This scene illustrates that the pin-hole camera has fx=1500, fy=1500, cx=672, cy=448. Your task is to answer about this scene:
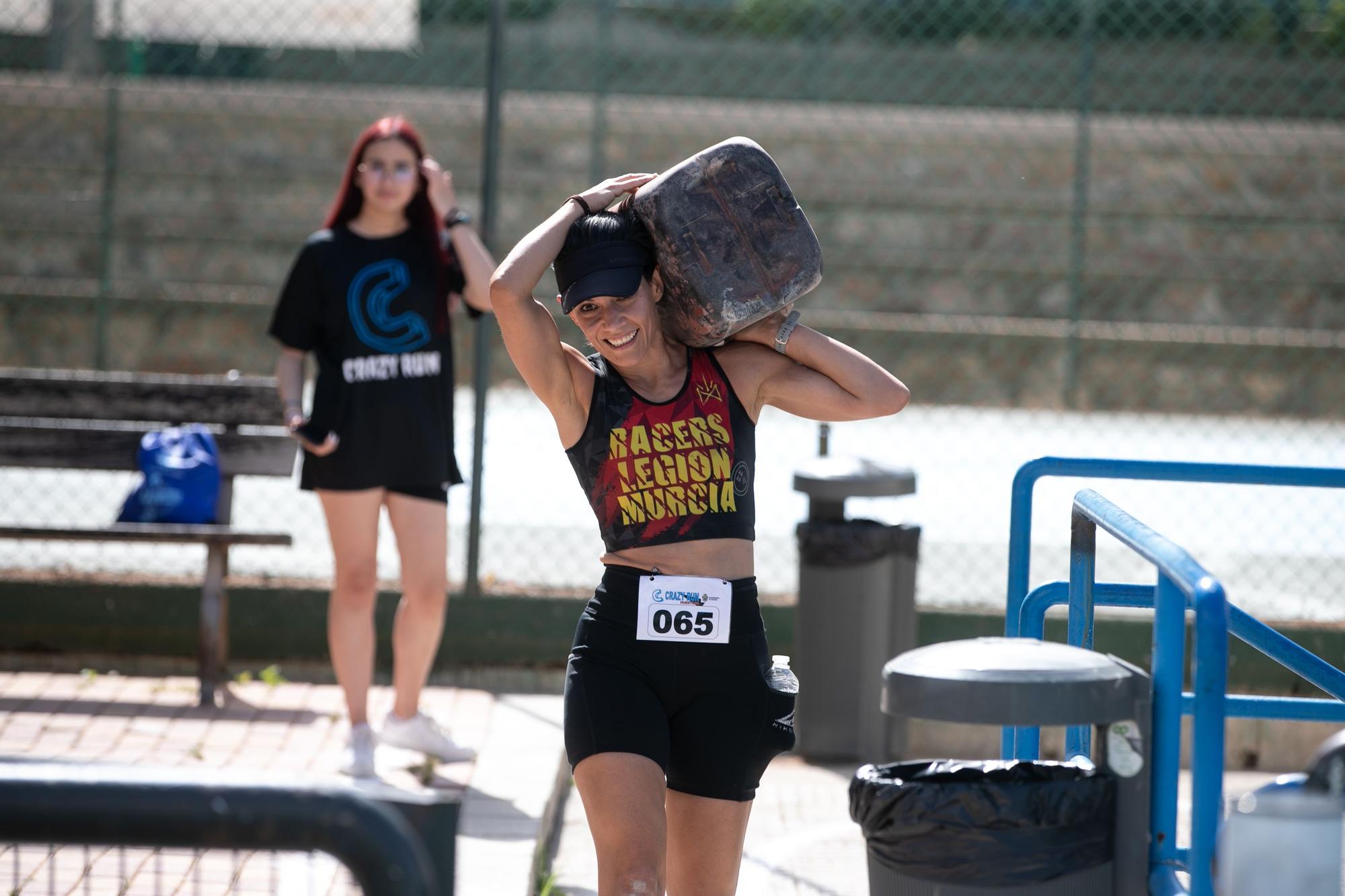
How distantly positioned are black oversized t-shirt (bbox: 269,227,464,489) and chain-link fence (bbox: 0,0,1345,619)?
3620 millimetres

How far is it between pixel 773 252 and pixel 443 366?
7.51 feet

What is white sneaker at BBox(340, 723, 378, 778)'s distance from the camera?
4.80 meters

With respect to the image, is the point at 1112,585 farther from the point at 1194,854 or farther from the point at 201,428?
the point at 201,428

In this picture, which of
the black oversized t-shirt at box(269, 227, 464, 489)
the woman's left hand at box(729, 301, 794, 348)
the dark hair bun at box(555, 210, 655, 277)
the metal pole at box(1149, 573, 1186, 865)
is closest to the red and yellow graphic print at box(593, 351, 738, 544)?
the woman's left hand at box(729, 301, 794, 348)

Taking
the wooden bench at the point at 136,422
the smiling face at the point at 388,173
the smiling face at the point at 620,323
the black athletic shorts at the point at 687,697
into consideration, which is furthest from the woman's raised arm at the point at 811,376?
the wooden bench at the point at 136,422

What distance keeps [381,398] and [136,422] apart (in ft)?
5.97

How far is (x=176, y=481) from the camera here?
19.4 feet

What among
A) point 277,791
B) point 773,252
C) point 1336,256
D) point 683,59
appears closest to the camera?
point 277,791

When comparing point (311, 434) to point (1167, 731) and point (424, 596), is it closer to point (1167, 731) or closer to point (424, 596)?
point (424, 596)

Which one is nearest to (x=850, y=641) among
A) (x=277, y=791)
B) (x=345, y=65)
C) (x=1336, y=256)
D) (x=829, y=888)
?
(x=829, y=888)

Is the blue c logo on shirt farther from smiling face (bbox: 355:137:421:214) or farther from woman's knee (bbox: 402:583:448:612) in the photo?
woman's knee (bbox: 402:583:448:612)

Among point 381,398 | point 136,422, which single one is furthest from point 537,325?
point 136,422

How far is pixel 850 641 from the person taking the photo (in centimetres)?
563

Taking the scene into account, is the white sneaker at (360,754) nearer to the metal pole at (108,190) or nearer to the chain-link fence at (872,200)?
the metal pole at (108,190)
